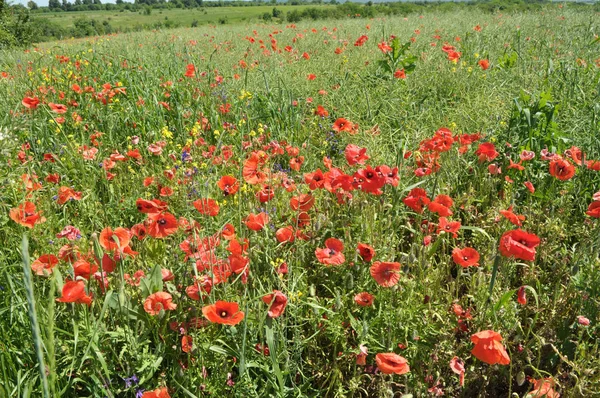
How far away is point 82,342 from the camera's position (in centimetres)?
146

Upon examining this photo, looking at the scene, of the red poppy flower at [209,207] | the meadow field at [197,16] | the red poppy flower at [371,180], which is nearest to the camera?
the red poppy flower at [209,207]

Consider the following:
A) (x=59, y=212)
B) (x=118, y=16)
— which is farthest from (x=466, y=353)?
(x=118, y=16)

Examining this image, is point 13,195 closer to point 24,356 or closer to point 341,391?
point 24,356

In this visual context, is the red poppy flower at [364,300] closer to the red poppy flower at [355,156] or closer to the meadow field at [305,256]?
the meadow field at [305,256]

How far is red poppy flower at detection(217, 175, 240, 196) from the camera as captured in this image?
1.99 meters

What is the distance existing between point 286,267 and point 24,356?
955 millimetres

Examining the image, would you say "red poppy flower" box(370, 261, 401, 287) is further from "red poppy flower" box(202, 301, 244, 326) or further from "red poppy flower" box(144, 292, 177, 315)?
"red poppy flower" box(144, 292, 177, 315)

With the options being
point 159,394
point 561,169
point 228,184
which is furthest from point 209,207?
point 561,169

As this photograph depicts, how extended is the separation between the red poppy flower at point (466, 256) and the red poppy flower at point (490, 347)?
0.37 m

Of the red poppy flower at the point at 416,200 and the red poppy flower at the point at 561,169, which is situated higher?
the red poppy flower at the point at 561,169

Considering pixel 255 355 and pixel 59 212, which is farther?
pixel 59 212

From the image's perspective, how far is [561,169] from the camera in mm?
1984

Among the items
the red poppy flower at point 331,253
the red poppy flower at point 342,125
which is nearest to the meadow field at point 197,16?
the red poppy flower at point 342,125

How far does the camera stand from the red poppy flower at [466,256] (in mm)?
1581
